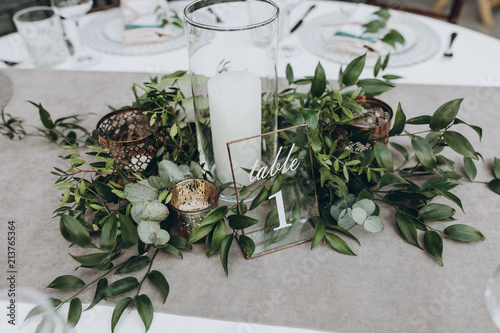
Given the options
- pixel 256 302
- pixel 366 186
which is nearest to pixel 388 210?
pixel 366 186

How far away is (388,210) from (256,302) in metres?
0.26

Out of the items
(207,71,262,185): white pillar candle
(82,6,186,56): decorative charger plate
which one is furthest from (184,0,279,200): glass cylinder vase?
(82,6,186,56): decorative charger plate

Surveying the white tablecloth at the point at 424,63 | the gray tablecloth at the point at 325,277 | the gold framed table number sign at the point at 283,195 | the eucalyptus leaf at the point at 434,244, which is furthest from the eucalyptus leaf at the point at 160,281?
the white tablecloth at the point at 424,63

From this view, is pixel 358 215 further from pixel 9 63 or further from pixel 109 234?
pixel 9 63

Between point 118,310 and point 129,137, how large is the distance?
32 centimetres

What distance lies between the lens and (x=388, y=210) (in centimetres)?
60

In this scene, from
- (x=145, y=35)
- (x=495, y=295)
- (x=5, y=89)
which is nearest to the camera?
(x=495, y=295)

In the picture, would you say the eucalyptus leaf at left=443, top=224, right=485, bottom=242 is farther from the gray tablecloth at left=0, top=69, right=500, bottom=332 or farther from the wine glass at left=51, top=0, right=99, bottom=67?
the wine glass at left=51, top=0, right=99, bottom=67

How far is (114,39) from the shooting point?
1.13 meters

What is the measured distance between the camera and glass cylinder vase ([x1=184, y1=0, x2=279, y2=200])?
0.53m

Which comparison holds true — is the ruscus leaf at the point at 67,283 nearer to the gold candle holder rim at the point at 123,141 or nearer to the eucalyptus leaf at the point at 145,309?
the eucalyptus leaf at the point at 145,309

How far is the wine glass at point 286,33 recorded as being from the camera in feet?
3.50

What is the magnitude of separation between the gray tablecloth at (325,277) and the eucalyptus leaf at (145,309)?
17mm

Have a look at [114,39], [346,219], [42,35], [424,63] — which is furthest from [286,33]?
[346,219]
